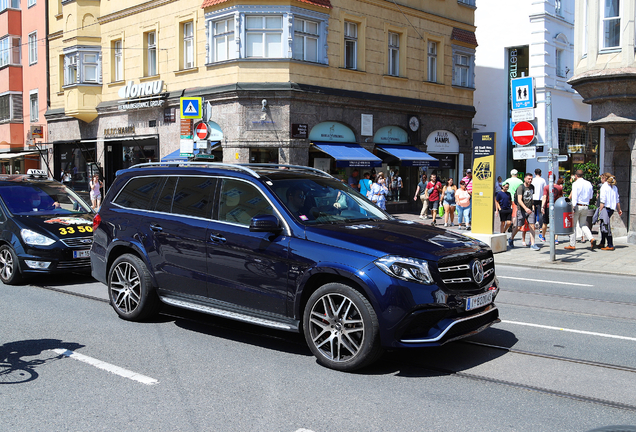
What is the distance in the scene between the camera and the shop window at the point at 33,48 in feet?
118

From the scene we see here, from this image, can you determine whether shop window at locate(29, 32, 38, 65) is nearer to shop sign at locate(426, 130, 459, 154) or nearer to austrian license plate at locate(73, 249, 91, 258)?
shop sign at locate(426, 130, 459, 154)

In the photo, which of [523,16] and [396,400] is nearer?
[396,400]

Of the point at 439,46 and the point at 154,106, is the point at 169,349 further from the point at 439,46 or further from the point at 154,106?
the point at 439,46

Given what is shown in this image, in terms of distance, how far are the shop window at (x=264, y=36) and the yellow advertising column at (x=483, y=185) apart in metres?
10.8

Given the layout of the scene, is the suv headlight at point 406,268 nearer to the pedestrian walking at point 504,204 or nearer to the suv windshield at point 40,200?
the suv windshield at point 40,200

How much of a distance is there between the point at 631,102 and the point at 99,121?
76.9 ft

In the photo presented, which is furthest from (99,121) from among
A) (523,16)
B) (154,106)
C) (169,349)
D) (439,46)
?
(169,349)

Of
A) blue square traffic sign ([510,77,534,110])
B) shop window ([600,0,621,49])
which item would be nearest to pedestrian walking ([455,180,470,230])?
shop window ([600,0,621,49])

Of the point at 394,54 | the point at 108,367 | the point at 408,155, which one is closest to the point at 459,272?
the point at 108,367

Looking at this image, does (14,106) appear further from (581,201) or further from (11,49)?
(581,201)

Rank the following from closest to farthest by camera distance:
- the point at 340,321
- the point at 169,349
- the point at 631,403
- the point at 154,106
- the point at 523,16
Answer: the point at 631,403, the point at 340,321, the point at 169,349, the point at 154,106, the point at 523,16

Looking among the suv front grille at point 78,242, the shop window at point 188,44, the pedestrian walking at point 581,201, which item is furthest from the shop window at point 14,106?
the pedestrian walking at point 581,201

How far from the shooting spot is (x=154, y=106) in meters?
26.9

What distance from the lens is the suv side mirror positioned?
5.80 meters
